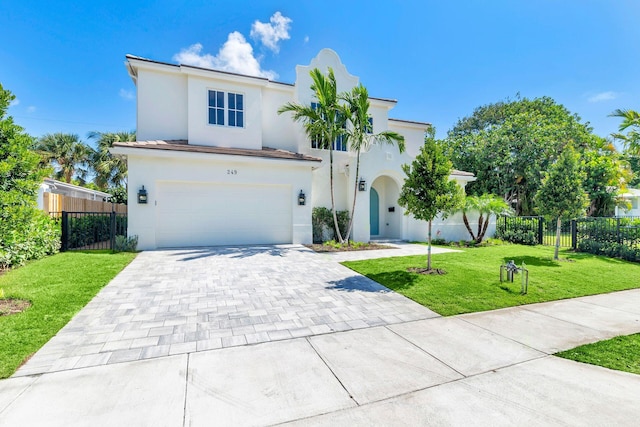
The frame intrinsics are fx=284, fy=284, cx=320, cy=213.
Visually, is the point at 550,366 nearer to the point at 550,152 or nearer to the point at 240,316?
the point at 240,316

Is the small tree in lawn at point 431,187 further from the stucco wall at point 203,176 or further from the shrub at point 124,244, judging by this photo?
the shrub at point 124,244

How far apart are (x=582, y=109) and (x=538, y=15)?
19.3 metres

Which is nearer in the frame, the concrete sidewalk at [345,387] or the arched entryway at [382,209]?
the concrete sidewalk at [345,387]

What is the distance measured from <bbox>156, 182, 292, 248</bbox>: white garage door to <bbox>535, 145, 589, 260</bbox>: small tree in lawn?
9929 mm

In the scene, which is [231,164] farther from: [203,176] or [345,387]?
[345,387]

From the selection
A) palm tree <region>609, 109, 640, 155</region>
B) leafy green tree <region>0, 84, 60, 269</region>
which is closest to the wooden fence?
leafy green tree <region>0, 84, 60, 269</region>

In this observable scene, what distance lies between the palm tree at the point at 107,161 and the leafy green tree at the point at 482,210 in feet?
74.2

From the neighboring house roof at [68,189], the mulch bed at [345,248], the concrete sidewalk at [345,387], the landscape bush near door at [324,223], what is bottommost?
the concrete sidewalk at [345,387]

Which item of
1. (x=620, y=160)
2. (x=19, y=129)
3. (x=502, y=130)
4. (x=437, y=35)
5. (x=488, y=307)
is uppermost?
(x=437, y=35)

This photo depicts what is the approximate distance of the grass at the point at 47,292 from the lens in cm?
357

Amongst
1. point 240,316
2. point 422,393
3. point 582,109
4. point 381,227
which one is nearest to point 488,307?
point 422,393

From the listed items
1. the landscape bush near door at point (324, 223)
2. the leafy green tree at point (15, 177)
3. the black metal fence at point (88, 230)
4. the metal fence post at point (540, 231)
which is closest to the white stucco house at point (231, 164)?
the landscape bush near door at point (324, 223)

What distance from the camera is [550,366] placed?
11.0 feet

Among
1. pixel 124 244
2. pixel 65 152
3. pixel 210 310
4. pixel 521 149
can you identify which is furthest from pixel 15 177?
pixel 521 149
